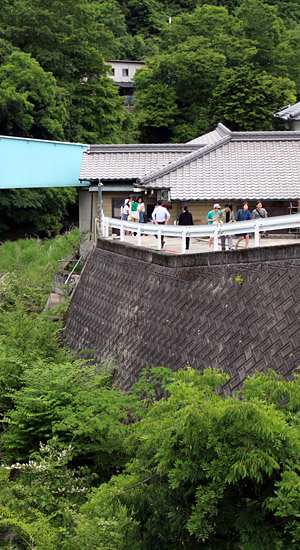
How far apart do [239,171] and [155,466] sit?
1603 cm

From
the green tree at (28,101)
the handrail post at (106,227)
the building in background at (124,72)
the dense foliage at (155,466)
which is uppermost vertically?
the building in background at (124,72)

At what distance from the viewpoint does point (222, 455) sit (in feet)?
20.9

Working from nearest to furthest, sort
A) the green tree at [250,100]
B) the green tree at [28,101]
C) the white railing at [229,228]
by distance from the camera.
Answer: the white railing at [229,228]
the green tree at [28,101]
the green tree at [250,100]

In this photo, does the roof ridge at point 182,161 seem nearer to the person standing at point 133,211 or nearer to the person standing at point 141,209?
the person standing at point 133,211

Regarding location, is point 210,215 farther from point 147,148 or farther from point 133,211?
point 147,148

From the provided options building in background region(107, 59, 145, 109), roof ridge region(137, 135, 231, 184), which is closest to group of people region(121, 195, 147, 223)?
roof ridge region(137, 135, 231, 184)

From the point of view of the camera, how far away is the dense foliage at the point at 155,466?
20.4 feet

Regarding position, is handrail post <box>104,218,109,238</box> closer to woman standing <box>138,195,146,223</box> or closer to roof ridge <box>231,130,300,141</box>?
woman standing <box>138,195,146,223</box>

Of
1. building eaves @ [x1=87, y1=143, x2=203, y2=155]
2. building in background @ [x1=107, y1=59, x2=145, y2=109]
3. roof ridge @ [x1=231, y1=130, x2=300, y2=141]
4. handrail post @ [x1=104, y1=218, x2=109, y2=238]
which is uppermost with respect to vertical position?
building in background @ [x1=107, y1=59, x2=145, y2=109]

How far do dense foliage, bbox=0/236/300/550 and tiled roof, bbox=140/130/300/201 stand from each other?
10.2 meters

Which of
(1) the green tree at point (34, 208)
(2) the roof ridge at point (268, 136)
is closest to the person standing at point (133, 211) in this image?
(2) the roof ridge at point (268, 136)

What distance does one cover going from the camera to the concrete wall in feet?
33.7

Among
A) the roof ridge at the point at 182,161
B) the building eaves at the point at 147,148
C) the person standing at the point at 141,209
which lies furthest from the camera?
the building eaves at the point at 147,148

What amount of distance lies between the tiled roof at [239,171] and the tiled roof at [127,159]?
2.40 m
